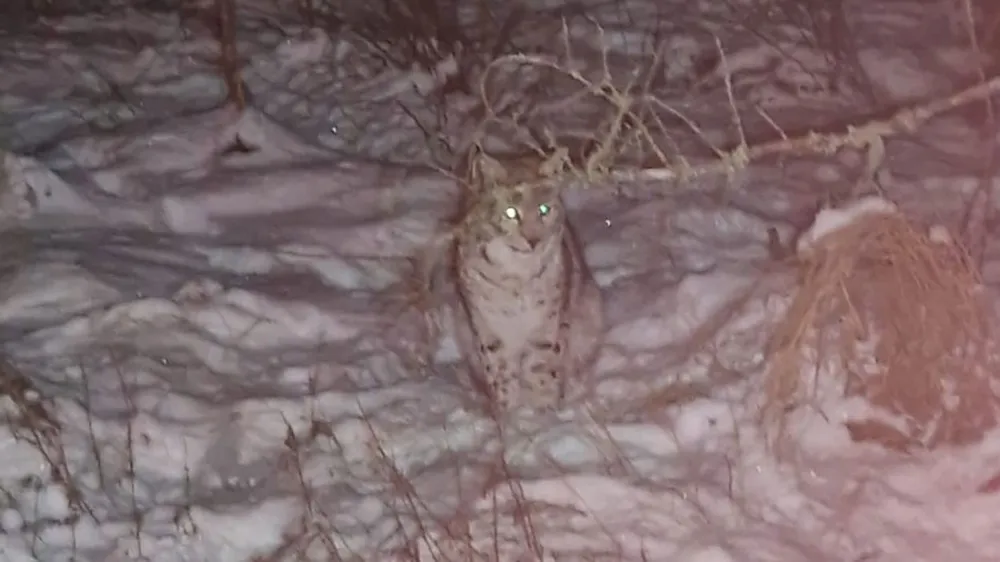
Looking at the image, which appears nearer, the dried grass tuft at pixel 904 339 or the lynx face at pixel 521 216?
the lynx face at pixel 521 216

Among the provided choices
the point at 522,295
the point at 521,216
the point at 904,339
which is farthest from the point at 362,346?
the point at 904,339

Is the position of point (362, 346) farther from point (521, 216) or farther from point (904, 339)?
point (904, 339)

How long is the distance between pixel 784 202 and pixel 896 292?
936 millimetres

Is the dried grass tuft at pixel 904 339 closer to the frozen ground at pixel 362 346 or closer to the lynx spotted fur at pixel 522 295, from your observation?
the frozen ground at pixel 362 346

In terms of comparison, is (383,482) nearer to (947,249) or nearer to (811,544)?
(811,544)

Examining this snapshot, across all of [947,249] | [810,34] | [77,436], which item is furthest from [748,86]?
[77,436]

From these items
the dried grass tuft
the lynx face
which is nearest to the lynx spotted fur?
the lynx face

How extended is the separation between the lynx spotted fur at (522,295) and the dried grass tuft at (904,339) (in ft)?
1.60

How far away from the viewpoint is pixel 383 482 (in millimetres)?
2639

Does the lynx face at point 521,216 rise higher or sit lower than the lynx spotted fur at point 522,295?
higher

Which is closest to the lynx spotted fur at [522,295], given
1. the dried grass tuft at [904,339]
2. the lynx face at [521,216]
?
the lynx face at [521,216]

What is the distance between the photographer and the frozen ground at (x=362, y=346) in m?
2.49

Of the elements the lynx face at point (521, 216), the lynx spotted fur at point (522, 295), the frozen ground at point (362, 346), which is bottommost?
the frozen ground at point (362, 346)

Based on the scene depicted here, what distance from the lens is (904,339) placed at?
2736 mm
